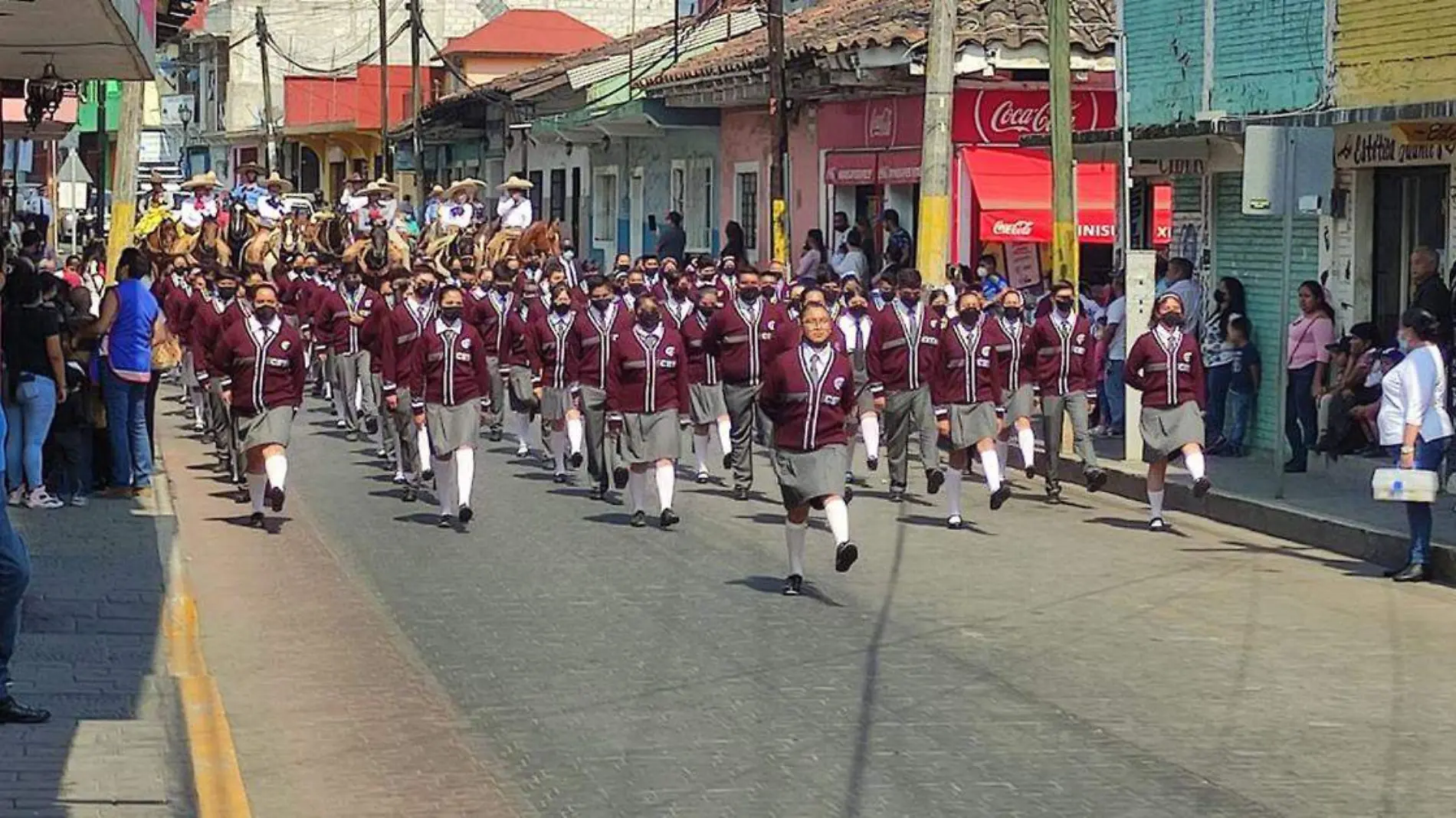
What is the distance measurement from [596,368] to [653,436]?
6.72 ft

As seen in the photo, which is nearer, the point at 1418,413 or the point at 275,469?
the point at 1418,413

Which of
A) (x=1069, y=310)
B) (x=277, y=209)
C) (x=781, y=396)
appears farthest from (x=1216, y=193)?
(x=277, y=209)

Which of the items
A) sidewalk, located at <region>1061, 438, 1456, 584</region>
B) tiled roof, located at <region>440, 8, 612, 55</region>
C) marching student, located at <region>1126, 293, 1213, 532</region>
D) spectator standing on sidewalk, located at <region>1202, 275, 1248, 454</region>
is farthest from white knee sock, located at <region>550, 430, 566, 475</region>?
tiled roof, located at <region>440, 8, 612, 55</region>

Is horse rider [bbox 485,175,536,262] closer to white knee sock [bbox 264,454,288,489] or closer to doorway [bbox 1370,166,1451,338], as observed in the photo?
doorway [bbox 1370,166,1451,338]

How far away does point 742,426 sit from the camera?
20.3 m

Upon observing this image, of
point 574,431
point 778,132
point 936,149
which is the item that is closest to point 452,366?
point 574,431

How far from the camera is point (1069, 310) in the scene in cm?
2023

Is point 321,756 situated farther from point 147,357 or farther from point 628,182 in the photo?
point 628,182

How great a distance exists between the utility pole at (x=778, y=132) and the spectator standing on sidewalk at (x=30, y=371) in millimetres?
14970

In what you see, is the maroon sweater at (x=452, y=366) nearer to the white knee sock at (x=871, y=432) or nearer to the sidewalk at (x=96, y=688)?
the sidewalk at (x=96, y=688)

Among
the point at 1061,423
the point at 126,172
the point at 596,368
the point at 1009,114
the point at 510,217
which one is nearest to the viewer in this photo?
the point at 596,368

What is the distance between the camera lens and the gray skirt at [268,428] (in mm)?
17750

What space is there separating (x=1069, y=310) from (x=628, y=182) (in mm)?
28884

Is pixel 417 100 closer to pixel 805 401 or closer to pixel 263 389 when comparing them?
pixel 263 389
